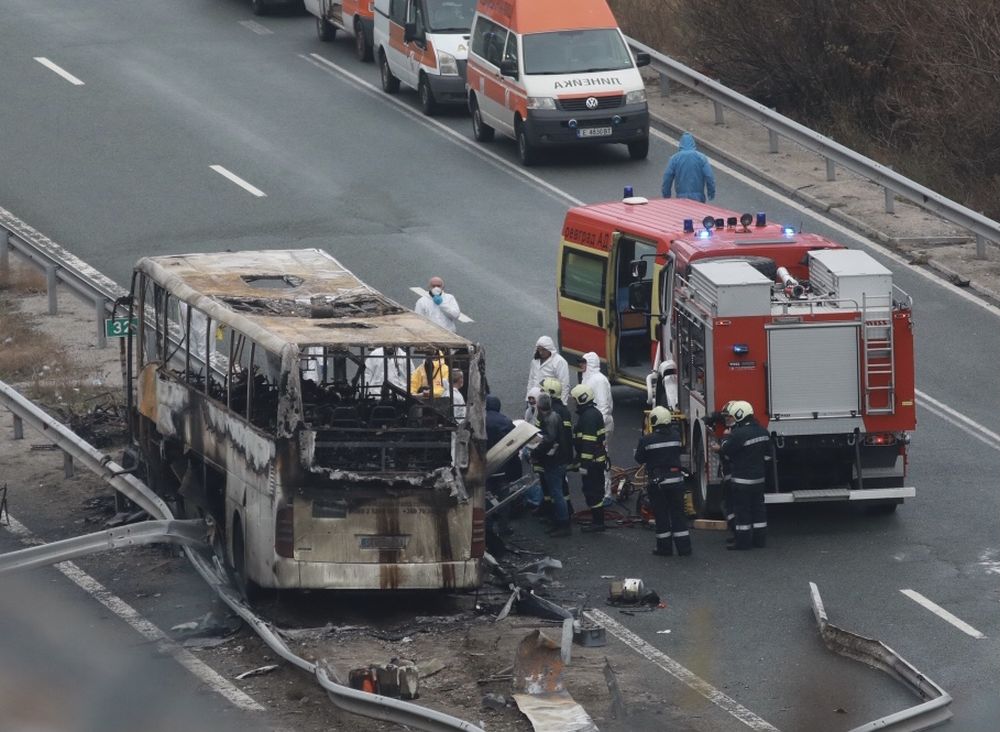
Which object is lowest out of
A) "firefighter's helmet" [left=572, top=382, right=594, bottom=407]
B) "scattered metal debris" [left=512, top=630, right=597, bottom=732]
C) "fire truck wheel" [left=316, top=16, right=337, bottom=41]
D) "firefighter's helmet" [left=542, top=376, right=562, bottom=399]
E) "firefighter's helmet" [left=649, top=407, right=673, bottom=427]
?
"fire truck wheel" [left=316, top=16, right=337, bottom=41]

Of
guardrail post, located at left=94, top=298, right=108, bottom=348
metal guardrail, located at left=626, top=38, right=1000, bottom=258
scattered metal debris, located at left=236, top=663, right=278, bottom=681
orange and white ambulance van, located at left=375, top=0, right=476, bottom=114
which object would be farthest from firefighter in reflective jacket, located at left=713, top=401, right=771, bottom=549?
orange and white ambulance van, located at left=375, top=0, right=476, bottom=114

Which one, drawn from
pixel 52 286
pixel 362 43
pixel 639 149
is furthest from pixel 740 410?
pixel 362 43

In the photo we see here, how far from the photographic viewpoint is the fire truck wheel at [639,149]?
31.2 meters

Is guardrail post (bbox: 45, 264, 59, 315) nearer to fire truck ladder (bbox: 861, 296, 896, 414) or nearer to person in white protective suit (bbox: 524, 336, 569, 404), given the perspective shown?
person in white protective suit (bbox: 524, 336, 569, 404)

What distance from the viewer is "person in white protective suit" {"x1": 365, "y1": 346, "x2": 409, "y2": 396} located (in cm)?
1700

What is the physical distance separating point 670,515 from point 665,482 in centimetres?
38

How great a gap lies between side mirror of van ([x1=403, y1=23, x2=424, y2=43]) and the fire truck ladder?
15.2m

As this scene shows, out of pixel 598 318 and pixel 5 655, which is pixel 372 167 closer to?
pixel 598 318

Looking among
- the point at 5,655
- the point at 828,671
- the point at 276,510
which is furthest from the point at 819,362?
the point at 5,655

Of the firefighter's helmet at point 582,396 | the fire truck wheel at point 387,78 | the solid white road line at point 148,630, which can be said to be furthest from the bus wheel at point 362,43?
the solid white road line at point 148,630

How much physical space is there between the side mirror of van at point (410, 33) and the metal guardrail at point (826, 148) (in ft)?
11.4

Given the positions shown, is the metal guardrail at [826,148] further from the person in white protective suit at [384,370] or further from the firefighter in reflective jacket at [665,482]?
the person in white protective suit at [384,370]

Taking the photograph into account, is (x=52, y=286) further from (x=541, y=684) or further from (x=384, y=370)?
(x=541, y=684)

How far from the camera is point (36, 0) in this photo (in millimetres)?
41688
